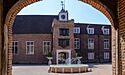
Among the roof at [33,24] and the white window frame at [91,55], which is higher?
the roof at [33,24]

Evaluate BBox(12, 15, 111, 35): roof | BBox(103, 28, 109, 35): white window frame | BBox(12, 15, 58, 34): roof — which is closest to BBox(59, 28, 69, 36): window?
BBox(12, 15, 111, 35): roof

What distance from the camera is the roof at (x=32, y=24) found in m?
41.6

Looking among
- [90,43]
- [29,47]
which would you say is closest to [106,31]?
[90,43]

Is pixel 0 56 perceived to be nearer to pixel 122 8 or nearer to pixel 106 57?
pixel 122 8

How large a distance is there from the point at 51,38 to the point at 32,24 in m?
3.67

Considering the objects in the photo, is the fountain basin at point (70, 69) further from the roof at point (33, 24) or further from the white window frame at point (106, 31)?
the white window frame at point (106, 31)

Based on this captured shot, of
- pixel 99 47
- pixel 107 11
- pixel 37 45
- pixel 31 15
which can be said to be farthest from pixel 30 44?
pixel 107 11

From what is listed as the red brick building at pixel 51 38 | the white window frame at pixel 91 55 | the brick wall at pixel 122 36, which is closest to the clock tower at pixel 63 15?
the red brick building at pixel 51 38

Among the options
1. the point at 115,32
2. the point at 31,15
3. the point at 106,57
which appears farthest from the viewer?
the point at 106,57

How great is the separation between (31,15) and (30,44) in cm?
463

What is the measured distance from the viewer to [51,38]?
41469mm

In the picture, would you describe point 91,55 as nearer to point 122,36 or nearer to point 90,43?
point 90,43

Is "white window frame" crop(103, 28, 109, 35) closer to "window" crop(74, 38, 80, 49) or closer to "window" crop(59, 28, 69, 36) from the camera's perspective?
"window" crop(74, 38, 80, 49)

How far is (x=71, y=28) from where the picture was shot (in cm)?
4028
